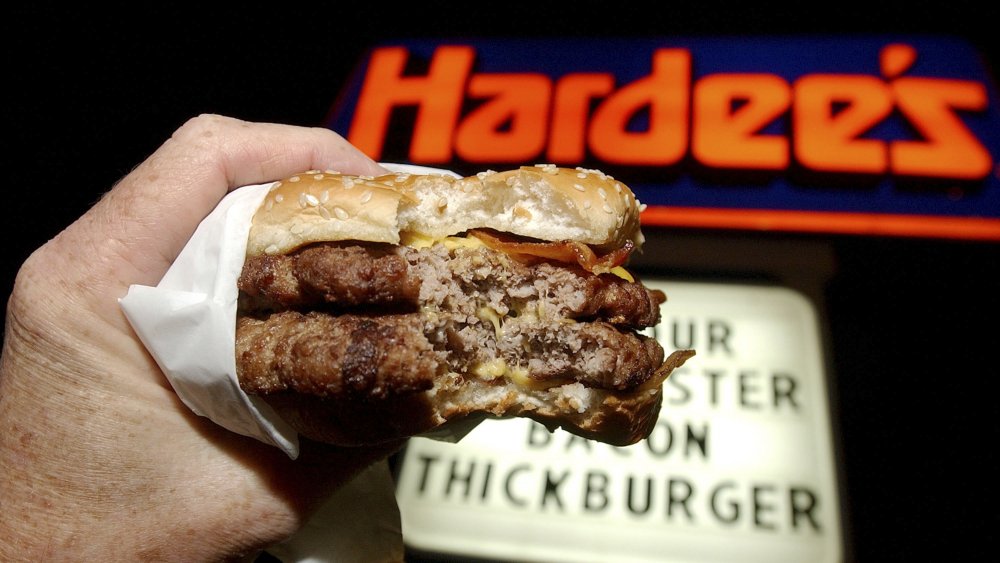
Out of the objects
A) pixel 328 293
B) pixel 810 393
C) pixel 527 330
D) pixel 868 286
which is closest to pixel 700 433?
pixel 810 393

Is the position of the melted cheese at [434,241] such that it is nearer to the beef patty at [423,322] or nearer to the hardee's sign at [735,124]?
the beef patty at [423,322]

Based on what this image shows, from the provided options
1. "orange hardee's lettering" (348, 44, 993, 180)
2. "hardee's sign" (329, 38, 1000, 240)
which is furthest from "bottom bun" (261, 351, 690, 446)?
"orange hardee's lettering" (348, 44, 993, 180)

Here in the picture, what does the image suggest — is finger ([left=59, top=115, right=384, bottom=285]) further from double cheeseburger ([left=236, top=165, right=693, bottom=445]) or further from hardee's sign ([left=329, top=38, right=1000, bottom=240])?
hardee's sign ([left=329, top=38, right=1000, bottom=240])

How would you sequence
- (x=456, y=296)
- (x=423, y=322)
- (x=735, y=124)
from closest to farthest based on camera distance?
(x=423, y=322) < (x=456, y=296) < (x=735, y=124)

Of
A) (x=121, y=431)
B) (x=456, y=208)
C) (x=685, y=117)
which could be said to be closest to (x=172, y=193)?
(x=121, y=431)

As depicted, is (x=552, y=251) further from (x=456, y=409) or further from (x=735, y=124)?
(x=735, y=124)
